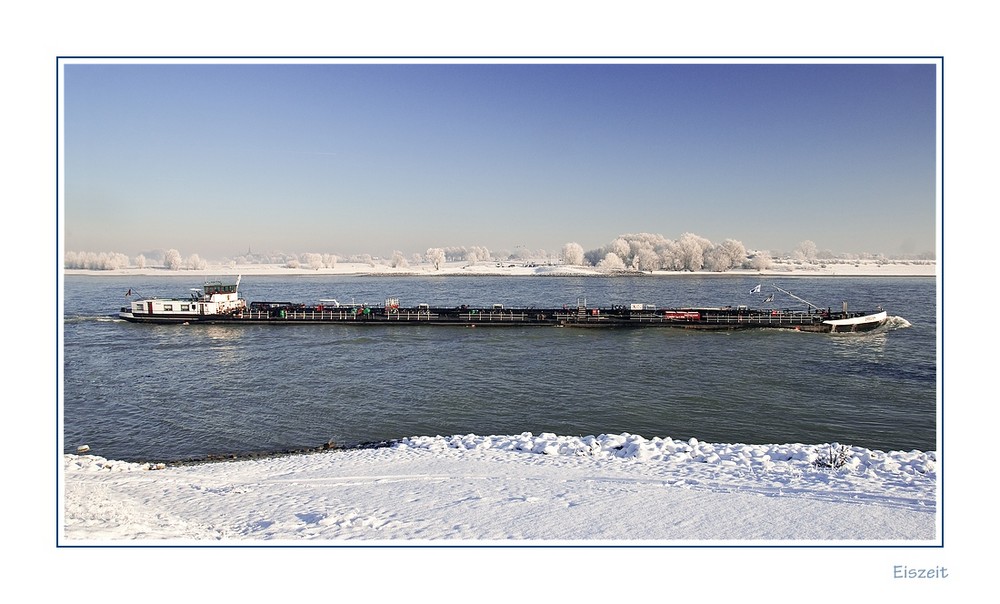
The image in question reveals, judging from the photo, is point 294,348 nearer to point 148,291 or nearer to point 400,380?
point 400,380

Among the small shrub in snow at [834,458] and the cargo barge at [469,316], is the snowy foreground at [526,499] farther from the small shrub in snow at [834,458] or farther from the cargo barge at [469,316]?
the cargo barge at [469,316]

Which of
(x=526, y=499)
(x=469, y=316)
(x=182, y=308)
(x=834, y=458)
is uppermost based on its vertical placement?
(x=182, y=308)

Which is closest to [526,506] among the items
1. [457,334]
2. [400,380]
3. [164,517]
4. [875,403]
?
[164,517]

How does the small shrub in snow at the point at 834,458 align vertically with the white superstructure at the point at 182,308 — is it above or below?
below

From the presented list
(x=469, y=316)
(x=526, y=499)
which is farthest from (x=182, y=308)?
(x=526, y=499)

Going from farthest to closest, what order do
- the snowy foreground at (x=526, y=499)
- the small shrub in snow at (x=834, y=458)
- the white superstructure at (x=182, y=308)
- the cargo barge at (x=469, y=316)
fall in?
the white superstructure at (x=182, y=308) < the cargo barge at (x=469, y=316) < the small shrub in snow at (x=834, y=458) < the snowy foreground at (x=526, y=499)

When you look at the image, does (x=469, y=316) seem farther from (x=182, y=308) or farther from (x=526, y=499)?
(x=526, y=499)

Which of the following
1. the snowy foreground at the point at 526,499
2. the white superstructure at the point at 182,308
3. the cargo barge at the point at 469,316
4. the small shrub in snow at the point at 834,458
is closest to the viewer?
the snowy foreground at the point at 526,499

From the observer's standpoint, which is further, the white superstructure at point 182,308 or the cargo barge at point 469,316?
the white superstructure at point 182,308

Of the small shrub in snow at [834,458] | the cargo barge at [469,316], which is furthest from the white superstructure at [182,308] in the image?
the small shrub in snow at [834,458]
